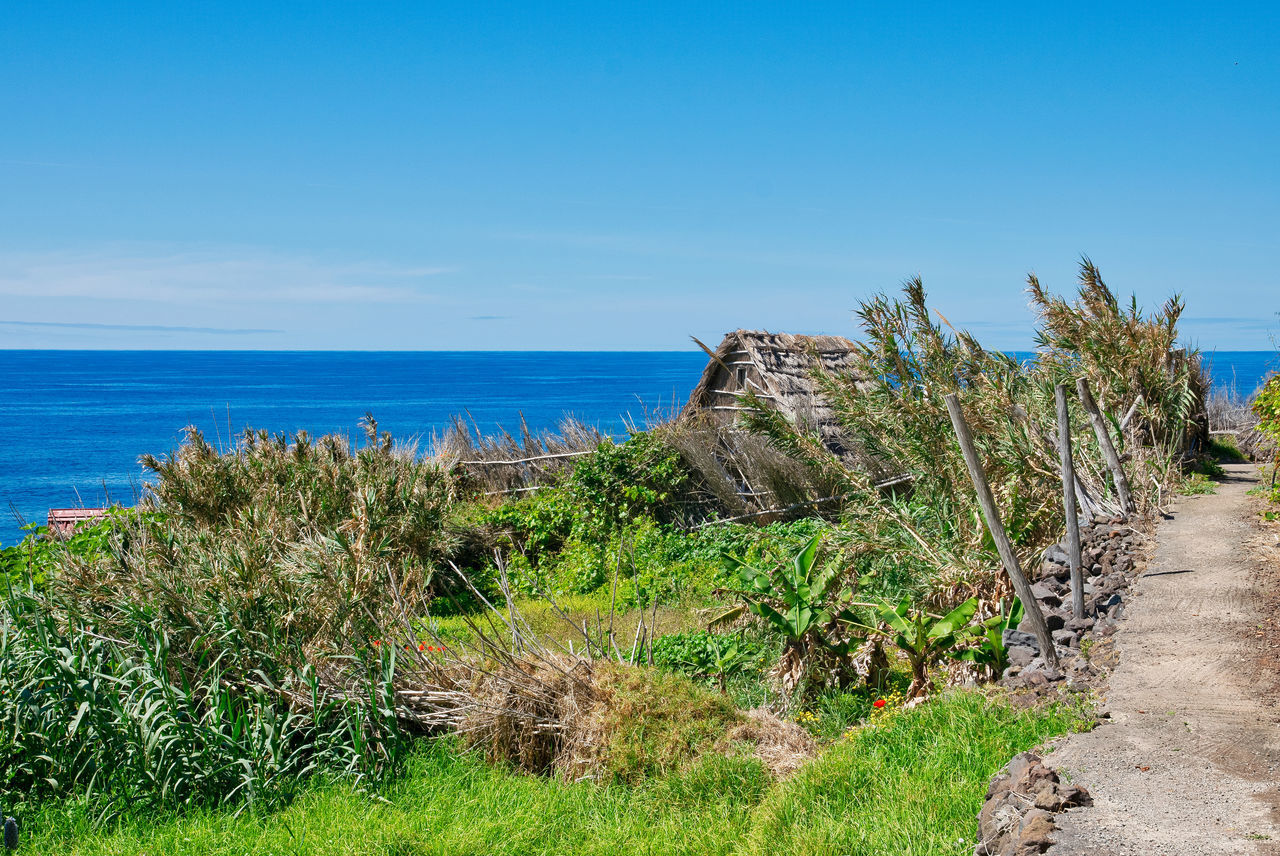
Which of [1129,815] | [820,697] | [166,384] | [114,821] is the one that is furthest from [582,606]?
[166,384]

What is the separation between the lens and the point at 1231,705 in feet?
13.0

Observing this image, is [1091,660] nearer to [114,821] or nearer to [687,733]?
[687,733]

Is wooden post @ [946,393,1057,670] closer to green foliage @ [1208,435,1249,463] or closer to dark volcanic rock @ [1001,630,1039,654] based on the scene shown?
dark volcanic rock @ [1001,630,1039,654]

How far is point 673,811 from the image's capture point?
441cm

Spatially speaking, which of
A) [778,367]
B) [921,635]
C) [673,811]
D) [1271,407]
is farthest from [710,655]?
[778,367]

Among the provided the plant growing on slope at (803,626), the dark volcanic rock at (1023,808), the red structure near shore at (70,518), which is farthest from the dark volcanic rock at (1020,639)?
the red structure near shore at (70,518)

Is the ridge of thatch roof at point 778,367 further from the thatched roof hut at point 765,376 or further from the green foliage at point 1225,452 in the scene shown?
the green foliage at point 1225,452

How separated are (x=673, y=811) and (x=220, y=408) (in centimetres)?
7114

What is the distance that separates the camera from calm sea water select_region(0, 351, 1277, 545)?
30.7 metres

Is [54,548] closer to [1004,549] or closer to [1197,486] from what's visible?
[1004,549]

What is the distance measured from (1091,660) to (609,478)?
7488mm

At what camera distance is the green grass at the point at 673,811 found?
3.70 m

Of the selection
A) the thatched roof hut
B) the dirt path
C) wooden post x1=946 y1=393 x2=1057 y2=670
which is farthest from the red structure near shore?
the thatched roof hut

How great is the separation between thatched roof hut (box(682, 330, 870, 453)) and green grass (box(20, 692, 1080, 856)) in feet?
28.4
